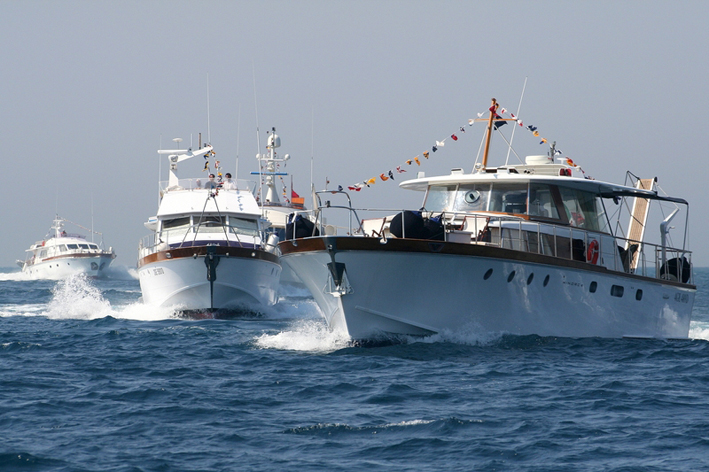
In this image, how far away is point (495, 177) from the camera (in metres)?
16.4

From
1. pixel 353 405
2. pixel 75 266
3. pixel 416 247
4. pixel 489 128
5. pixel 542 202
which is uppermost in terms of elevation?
pixel 489 128

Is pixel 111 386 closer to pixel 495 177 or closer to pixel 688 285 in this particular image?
pixel 495 177

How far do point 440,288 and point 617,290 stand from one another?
449 cm

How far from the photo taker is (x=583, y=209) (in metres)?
17.3

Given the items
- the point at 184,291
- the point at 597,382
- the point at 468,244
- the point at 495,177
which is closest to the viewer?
the point at 597,382

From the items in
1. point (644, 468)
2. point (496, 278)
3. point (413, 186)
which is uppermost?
point (413, 186)

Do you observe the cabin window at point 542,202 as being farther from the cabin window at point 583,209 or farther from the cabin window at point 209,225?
the cabin window at point 209,225

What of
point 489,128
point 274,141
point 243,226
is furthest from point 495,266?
point 274,141

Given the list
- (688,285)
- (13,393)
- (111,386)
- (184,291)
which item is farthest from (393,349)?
(184,291)

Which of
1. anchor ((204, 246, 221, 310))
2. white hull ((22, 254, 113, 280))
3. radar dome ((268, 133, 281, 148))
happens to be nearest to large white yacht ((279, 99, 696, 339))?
anchor ((204, 246, 221, 310))

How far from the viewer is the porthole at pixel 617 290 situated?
1625cm

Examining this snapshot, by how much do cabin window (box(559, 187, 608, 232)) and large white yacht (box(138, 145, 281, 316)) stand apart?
34.3 ft

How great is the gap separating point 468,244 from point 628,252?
221 inches

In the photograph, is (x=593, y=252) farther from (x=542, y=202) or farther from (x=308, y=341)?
(x=308, y=341)
